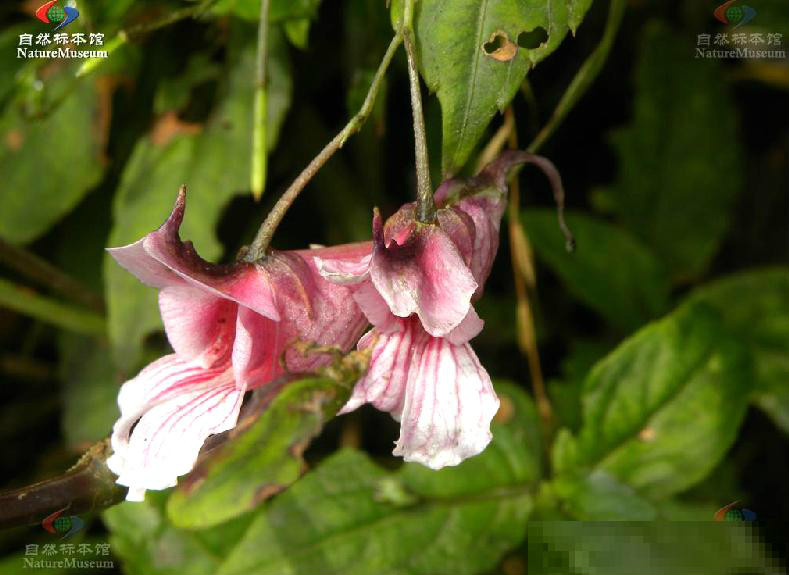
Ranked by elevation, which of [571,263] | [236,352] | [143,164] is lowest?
[571,263]

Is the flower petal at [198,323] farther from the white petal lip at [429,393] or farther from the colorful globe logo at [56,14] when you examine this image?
the colorful globe logo at [56,14]

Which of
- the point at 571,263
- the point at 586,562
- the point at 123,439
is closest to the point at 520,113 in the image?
the point at 571,263

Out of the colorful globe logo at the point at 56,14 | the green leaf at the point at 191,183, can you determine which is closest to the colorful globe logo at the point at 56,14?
the colorful globe logo at the point at 56,14

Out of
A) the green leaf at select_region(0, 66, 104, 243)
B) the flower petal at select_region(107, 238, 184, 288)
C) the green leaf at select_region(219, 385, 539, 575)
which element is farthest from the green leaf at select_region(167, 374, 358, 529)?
the green leaf at select_region(0, 66, 104, 243)

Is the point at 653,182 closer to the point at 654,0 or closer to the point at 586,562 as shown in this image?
the point at 654,0

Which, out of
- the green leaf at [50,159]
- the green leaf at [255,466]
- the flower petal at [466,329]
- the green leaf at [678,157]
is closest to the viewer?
the green leaf at [255,466]

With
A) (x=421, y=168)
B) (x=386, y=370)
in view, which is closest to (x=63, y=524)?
(x=386, y=370)

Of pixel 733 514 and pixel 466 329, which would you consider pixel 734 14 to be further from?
pixel 466 329
